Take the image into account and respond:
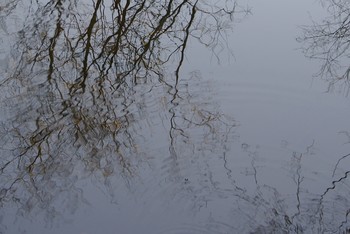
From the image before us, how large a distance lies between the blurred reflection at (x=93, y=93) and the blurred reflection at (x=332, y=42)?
2.49 feet

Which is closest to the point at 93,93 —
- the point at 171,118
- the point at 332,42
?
the point at 171,118

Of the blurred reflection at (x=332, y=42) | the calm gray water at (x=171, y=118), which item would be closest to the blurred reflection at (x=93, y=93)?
the calm gray water at (x=171, y=118)

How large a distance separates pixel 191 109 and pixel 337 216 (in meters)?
1.28

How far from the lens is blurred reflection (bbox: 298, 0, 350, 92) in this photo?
4.06 meters

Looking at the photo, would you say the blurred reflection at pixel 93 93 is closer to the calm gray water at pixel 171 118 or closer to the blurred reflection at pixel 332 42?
the calm gray water at pixel 171 118

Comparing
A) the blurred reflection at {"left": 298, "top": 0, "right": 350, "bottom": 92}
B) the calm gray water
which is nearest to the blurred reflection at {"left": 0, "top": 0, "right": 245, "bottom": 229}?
the calm gray water

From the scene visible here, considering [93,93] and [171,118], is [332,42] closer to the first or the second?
[171,118]

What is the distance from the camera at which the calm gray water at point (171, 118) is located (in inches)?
111

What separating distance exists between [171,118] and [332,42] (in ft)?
5.83

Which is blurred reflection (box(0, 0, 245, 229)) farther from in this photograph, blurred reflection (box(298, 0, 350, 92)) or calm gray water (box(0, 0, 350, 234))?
blurred reflection (box(298, 0, 350, 92))

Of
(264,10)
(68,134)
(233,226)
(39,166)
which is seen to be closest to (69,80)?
(68,134)

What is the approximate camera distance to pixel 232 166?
317 centimetres

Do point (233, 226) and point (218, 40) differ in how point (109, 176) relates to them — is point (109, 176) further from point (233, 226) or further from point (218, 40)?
point (218, 40)

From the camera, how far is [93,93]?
3.65m
